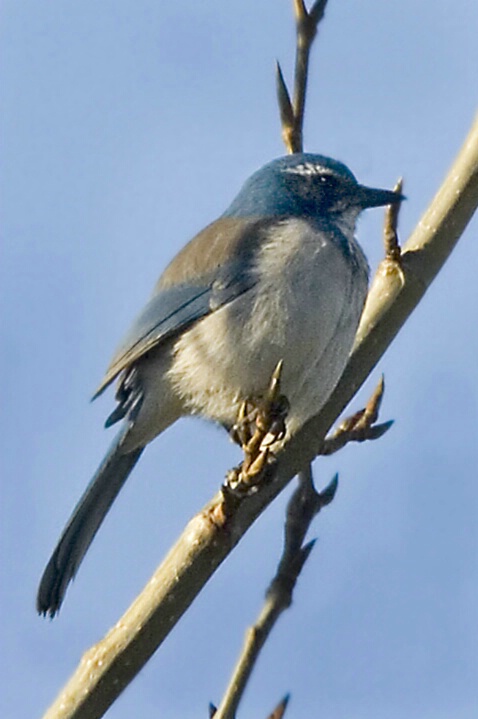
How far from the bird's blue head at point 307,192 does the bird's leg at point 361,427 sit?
1.15 m

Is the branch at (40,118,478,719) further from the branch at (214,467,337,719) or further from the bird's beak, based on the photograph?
the bird's beak

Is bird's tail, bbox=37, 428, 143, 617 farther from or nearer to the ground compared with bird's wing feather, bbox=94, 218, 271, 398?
nearer to the ground

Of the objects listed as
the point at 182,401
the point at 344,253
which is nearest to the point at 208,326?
the point at 182,401

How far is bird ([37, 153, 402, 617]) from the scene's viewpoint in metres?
3.86

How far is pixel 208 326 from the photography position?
13.3 feet

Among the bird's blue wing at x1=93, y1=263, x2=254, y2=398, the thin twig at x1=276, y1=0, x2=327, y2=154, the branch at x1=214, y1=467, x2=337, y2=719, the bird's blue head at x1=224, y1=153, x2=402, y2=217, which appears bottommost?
the branch at x1=214, y1=467, x2=337, y2=719

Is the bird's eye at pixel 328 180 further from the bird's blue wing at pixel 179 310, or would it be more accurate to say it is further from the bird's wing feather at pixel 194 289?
the bird's blue wing at pixel 179 310

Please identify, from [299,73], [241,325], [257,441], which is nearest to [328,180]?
[241,325]

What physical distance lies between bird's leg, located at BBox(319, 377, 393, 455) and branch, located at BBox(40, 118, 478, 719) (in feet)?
0.16

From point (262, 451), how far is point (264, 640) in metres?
0.58

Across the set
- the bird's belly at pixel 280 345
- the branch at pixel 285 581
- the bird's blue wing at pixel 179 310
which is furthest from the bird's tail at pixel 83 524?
the branch at pixel 285 581

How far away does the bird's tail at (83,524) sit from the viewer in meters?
3.82

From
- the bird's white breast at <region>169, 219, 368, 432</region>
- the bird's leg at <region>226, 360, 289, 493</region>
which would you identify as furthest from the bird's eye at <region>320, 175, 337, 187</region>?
the bird's leg at <region>226, 360, 289, 493</region>

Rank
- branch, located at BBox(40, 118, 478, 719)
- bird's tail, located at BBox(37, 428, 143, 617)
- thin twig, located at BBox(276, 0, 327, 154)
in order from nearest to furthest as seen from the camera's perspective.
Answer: branch, located at BBox(40, 118, 478, 719) < thin twig, located at BBox(276, 0, 327, 154) < bird's tail, located at BBox(37, 428, 143, 617)
